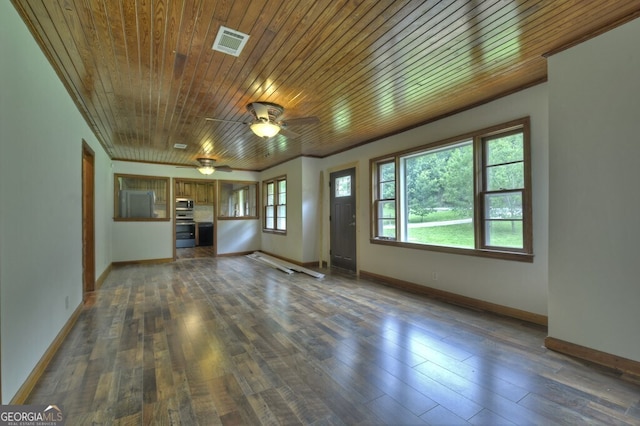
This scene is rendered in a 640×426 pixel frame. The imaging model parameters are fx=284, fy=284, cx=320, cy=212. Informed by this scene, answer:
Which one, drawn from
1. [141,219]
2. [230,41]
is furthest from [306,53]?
[141,219]

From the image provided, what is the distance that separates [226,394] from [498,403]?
178cm

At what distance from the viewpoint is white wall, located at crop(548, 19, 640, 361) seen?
2.12m

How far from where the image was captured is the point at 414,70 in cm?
277

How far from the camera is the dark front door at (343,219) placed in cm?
576

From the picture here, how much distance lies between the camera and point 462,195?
3859mm

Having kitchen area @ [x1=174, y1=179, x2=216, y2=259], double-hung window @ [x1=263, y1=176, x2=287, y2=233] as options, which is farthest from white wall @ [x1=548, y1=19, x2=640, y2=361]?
kitchen area @ [x1=174, y1=179, x2=216, y2=259]

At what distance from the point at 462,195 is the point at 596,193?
63.0 inches

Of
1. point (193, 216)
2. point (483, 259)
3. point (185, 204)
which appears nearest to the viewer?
point (483, 259)

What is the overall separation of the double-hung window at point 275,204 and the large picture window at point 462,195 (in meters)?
3.05

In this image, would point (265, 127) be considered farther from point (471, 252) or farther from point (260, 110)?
point (471, 252)

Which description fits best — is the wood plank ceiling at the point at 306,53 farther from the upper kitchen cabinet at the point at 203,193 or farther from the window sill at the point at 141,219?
the upper kitchen cabinet at the point at 203,193

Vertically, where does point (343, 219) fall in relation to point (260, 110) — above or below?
below
